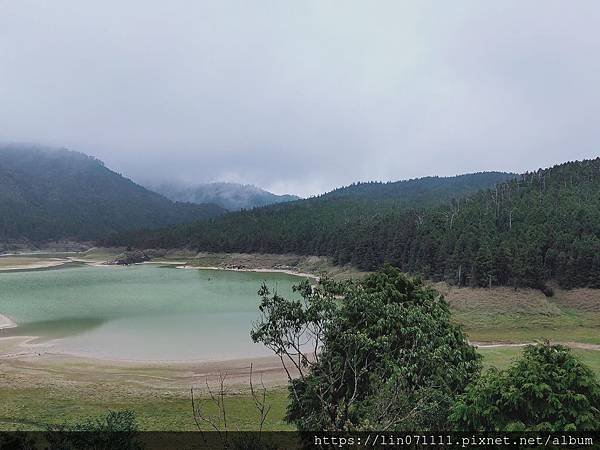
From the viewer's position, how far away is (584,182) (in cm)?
9356

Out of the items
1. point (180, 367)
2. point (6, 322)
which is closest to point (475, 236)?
point (180, 367)

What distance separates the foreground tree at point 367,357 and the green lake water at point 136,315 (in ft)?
72.7

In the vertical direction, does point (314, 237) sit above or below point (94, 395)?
above

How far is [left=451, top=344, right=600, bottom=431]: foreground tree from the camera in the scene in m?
10.7

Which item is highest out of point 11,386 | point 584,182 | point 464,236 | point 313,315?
point 584,182

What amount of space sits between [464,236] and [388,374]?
60.7 m

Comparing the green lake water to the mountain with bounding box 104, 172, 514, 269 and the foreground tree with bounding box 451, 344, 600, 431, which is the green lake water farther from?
the mountain with bounding box 104, 172, 514, 269

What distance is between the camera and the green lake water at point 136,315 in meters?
38.3

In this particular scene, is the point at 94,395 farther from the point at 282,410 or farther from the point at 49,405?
the point at 282,410

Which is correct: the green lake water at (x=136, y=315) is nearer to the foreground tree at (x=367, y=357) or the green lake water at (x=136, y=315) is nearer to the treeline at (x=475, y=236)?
the foreground tree at (x=367, y=357)

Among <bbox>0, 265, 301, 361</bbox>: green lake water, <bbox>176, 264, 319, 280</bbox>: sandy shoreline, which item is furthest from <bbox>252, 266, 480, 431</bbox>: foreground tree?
<bbox>176, 264, 319, 280</bbox>: sandy shoreline

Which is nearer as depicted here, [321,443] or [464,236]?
[321,443]

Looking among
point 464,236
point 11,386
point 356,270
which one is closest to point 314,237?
point 356,270

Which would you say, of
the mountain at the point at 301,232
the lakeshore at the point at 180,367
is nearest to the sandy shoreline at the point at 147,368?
the lakeshore at the point at 180,367
